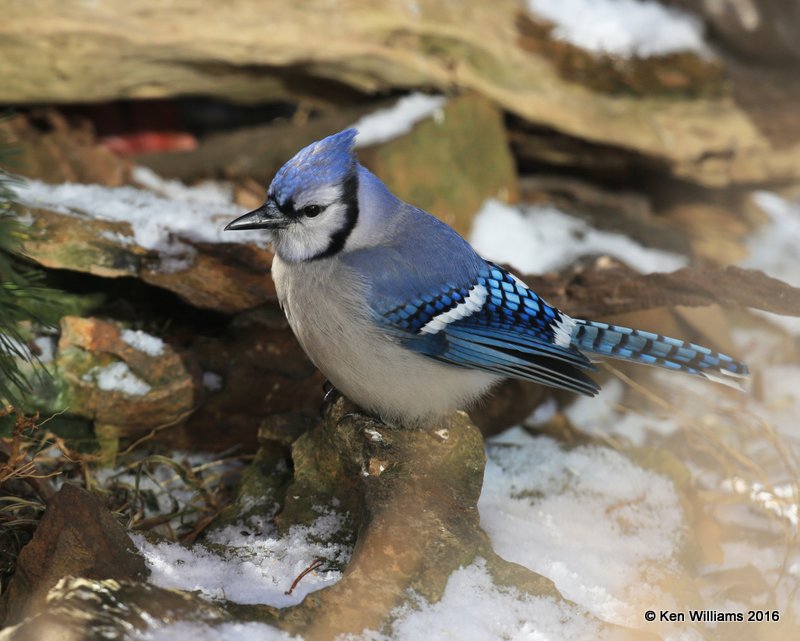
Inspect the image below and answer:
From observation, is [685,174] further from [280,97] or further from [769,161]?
[280,97]

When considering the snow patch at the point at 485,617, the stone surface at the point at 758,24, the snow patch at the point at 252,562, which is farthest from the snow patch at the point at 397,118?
the snow patch at the point at 485,617

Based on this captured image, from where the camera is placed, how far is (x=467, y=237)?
12.6 feet

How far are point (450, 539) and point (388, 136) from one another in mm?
2120

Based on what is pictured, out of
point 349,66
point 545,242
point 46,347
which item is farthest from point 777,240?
point 46,347

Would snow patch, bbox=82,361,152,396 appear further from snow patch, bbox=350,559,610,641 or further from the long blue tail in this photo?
the long blue tail

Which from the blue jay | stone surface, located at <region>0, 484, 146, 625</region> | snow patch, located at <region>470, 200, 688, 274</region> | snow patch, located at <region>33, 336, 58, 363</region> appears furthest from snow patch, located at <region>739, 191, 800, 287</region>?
stone surface, located at <region>0, 484, 146, 625</region>

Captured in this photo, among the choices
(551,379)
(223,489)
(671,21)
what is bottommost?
(223,489)

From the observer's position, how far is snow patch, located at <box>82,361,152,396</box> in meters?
2.58

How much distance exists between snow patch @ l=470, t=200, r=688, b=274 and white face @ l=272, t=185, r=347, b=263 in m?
1.34

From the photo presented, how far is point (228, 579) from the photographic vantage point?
2051 mm

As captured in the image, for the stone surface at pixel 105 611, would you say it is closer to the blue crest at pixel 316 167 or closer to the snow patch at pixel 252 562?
the snow patch at pixel 252 562

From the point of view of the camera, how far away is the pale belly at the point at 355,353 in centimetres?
234

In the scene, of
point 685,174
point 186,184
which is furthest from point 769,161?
point 186,184

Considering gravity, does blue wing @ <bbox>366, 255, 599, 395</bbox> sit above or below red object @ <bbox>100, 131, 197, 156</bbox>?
above
